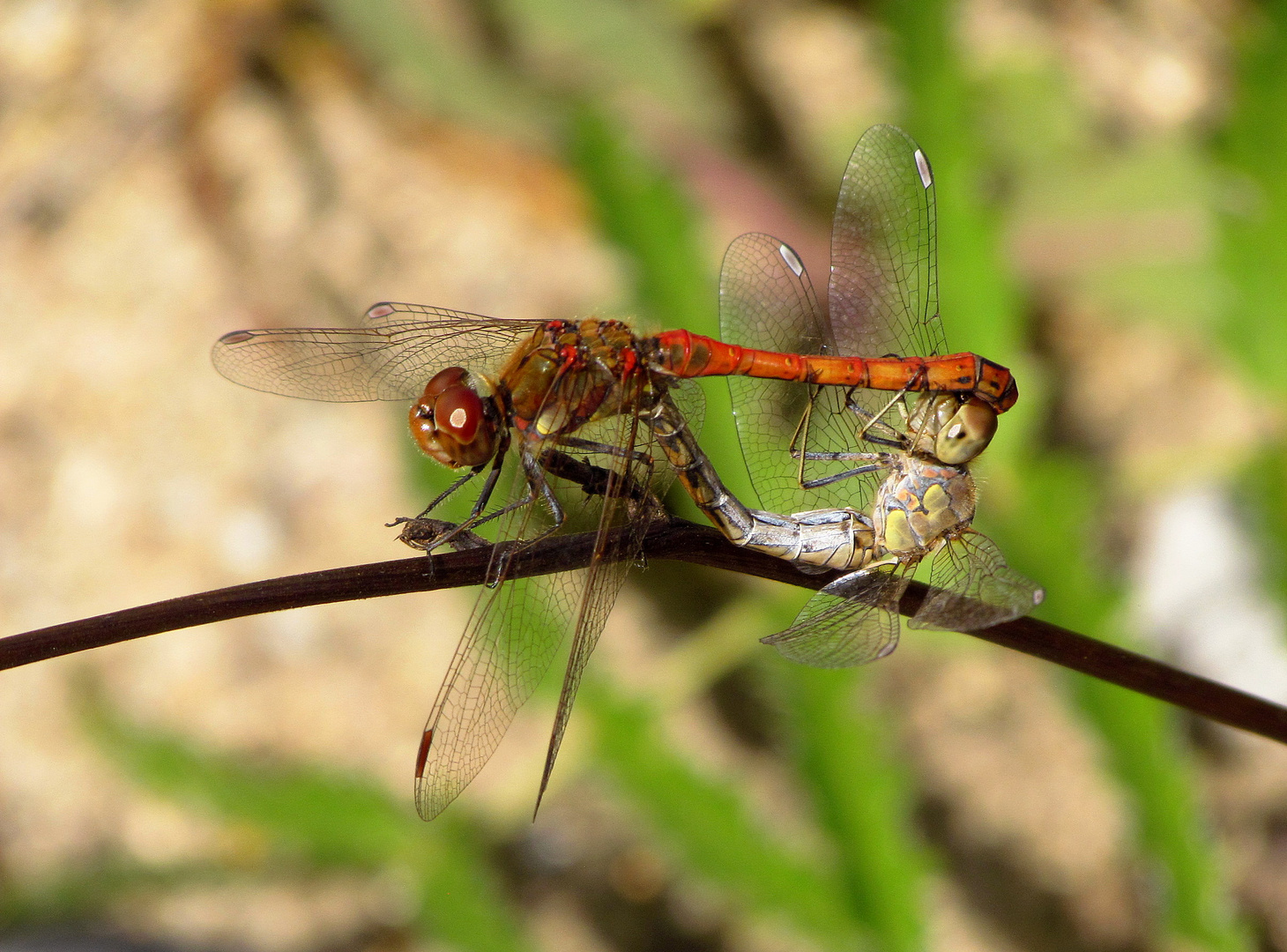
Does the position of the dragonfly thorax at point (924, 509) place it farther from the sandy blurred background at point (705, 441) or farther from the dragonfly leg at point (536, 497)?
the dragonfly leg at point (536, 497)

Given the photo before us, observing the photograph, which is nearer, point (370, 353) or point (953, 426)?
point (953, 426)

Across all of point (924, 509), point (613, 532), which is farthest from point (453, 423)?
point (924, 509)

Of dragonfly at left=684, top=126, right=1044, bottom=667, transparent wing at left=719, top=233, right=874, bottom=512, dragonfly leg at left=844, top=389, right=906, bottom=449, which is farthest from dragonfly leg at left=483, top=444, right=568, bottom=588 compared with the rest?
dragonfly leg at left=844, top=389, right=906, bottom=449

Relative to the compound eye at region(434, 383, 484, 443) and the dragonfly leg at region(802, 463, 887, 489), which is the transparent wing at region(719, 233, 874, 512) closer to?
the dragonfly leg at region(802, 463, 887, 489)

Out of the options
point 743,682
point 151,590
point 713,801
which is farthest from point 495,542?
point 151,590

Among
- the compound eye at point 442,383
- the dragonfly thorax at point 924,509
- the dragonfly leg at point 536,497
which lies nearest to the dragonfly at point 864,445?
the dragonfly thorax at point 924,509

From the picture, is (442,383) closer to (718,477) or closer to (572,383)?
(572,383)
